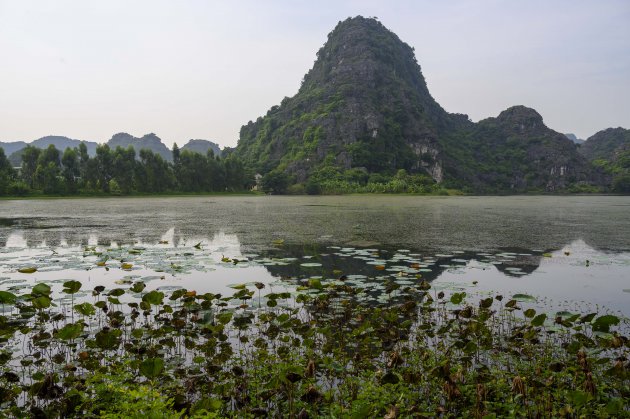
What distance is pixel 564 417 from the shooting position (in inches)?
237

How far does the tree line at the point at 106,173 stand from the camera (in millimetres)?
104750

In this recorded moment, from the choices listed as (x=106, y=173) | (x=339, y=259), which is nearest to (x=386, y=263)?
(x=339, y=259)

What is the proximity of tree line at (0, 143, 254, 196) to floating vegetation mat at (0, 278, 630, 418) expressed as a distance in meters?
112

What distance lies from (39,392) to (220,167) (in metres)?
149

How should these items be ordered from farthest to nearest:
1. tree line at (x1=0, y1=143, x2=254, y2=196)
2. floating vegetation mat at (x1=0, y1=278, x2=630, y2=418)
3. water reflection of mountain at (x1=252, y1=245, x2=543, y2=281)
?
1. tree line at (x1=0, y1=143, x2=254, y2=196)
2. water reflection of mountain at (x1=252, y1=245, x2=543, y2=281)
3. floating vegetation mat at (x1=0, y1=278, x2=630, y2=418)

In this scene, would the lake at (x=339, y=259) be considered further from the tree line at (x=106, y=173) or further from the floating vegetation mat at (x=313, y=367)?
the tree line at (x=106, y=173)

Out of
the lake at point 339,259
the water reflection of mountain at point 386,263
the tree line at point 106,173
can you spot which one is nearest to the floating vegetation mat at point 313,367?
the lake at point 339,259

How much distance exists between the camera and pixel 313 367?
Result: 21.4 ft

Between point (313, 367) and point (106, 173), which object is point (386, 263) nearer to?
point (313, 367)

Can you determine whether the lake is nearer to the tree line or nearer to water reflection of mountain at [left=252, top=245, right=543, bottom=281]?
water reflection of mountain at [left=252, top=245, right=543, bottom=281]

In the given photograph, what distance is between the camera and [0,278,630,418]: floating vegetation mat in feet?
21.0

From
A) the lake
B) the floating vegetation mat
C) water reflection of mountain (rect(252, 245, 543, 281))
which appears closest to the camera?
the floating vegetation mat

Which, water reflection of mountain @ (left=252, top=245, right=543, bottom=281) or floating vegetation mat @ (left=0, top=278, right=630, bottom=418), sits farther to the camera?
water reflection of mountain @ (left=252, top=245, right=543, bottom=281)

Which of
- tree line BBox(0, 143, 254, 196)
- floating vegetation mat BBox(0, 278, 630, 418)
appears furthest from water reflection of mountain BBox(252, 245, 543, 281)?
tree line BBox(0, 143, 254, 196)
